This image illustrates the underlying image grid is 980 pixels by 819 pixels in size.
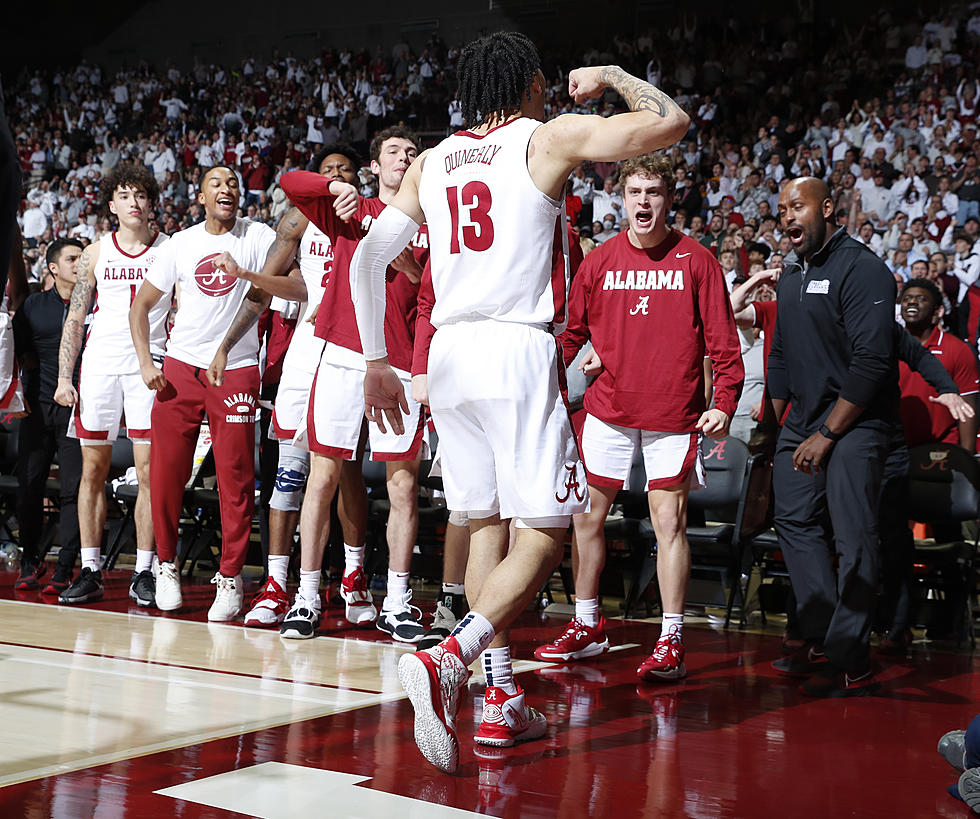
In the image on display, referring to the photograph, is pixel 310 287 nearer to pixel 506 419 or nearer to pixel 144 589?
pixel 144 589

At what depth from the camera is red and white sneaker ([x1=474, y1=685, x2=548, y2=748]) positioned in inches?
127

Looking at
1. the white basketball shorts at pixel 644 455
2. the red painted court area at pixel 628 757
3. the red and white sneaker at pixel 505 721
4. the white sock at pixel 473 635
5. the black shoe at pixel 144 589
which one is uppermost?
the white basketball shorts at pixel 644 455

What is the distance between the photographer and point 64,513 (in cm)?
657

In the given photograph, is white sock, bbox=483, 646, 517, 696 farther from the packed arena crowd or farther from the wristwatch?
the wristwatch

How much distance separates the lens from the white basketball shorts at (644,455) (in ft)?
15.2

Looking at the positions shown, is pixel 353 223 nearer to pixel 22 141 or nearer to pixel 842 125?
pixel 842 125

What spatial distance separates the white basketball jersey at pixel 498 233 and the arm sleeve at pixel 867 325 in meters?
1.55

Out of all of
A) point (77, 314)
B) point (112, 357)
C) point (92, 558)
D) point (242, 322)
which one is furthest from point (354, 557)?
point (77, 314)

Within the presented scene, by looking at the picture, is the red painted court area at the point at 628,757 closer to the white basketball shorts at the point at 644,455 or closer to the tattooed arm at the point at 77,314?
the white basketball shorts at the point at 644,455

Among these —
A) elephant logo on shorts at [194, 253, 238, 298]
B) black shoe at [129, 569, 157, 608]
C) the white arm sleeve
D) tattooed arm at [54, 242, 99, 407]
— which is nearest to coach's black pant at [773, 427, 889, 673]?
the white arm sleeve

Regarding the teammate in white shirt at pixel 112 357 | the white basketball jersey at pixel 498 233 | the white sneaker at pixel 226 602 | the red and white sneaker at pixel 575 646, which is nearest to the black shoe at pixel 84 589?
the teammate in white shirt at pixel 112 357

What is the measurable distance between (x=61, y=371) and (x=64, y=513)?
88 cm

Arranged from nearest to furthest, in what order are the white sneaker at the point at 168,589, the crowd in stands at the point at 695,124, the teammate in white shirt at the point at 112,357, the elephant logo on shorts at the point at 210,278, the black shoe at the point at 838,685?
the black shoe at the point at 838,685, the white sneaker at the point at 168,589, the elephant logo on shorts at the point at 210,278, the teammate in white shirt at the point at 112,357, the crowd in stands at the point at 695,124

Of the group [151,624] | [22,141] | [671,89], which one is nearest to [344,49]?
[22,141]
